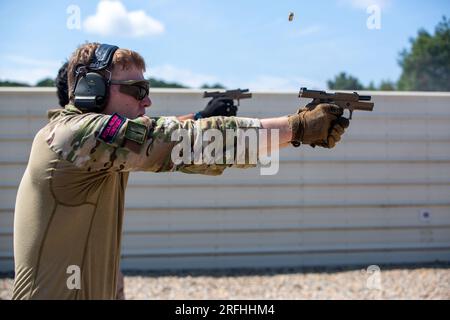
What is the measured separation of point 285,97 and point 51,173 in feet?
15.9

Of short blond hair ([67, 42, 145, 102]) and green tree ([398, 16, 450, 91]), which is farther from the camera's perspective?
green tree ([398, 16, 450, 91])

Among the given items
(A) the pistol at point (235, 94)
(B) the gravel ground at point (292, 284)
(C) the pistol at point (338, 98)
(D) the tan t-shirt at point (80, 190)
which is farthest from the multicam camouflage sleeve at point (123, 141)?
(B) the gravel ground at point (292, 284)

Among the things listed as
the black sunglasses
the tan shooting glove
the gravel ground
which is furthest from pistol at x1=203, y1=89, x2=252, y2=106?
the gravel ground

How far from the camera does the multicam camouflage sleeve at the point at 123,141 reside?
182 centimetres

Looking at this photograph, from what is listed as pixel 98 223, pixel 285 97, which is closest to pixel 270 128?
pixel 98 223

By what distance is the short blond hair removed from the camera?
2.11m

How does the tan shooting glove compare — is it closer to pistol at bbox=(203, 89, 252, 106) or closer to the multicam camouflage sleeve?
the multicam camouflage sleeve

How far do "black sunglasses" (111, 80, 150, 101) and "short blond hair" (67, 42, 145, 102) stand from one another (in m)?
0.07

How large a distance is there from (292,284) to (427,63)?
29.9 metres

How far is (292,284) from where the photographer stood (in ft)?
19.5

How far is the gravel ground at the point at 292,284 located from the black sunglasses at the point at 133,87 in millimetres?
3875

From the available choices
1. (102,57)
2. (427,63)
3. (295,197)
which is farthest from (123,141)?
(427,63)

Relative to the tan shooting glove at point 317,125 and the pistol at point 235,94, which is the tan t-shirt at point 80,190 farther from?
the pistol at point 235,94
